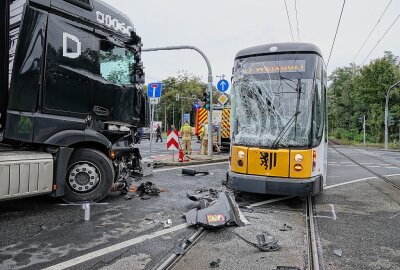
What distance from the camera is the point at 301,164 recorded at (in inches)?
260

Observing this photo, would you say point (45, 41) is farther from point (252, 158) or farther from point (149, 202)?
point (252, 158)

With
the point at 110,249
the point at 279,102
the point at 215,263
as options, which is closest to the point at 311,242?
the point at 215,263

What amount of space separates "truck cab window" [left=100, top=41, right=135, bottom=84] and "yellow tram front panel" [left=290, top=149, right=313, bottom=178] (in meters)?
3.66

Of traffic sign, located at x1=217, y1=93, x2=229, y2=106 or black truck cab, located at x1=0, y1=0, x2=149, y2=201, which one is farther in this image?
traffic sign, located at x1=217, y1=93, x2=229, y2=106

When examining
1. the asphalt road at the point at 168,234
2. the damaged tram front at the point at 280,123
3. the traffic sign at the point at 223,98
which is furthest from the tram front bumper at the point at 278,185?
the traffic sign at the point at 223,98

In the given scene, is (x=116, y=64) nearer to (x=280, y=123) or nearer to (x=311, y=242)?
(x=280, y=123)

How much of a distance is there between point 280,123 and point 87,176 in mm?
3770

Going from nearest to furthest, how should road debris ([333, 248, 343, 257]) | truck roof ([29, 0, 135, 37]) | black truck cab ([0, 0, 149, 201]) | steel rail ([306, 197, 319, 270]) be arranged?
steel rail ([306, 197, 319, 270]) < road debris ([333, 248, 343, 257]) < black truck cab ([0, 0, 149, 201]) < truck roof ([29, 0, 135, 37])

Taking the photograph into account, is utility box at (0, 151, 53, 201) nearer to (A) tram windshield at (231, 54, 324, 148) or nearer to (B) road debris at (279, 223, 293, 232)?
(A) tram windshield at (231, 54, 324, 148)

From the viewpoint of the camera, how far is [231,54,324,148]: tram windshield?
6.80 metres

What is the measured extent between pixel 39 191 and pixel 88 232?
1416 mm

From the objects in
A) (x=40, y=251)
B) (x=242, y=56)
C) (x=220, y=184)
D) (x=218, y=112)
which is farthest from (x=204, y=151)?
(x=40, y=251)

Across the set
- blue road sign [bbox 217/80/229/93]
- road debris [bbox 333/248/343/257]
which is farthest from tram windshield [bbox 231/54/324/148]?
blue road sign [bbox 217/80/229/93]

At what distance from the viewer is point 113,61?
7082 millimetres
